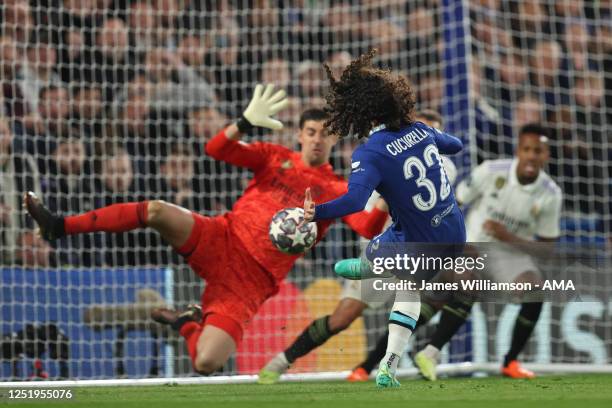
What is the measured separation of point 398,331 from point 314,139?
182cm

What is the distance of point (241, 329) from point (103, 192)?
2.44 metres

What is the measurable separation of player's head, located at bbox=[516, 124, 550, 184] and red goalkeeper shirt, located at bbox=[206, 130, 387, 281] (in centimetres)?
167

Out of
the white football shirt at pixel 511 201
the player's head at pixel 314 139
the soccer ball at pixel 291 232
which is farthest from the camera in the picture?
A: the white football shirt at pixel 511 201

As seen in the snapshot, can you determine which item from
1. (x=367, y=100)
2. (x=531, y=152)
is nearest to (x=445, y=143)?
(x=367, y=100)

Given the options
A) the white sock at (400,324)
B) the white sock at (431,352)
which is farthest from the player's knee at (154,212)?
the white sock at (431,352)

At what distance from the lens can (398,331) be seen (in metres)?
5.27

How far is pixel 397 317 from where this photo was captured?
17.4ft

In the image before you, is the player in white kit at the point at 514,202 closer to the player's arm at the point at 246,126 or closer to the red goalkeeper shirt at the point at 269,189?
the red goalkeeper shirt at the point at 269,189

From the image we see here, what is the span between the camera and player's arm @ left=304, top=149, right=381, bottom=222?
508cm

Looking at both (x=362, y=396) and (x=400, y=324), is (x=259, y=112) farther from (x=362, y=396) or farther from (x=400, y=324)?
(x=362, y=396)

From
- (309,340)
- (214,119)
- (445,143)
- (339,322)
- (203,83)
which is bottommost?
(309,340)

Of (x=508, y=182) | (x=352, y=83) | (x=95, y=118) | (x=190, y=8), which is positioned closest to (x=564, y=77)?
(x=508, y=182)

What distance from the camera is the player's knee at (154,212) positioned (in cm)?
620

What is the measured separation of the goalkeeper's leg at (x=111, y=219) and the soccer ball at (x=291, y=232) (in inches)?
21.3
